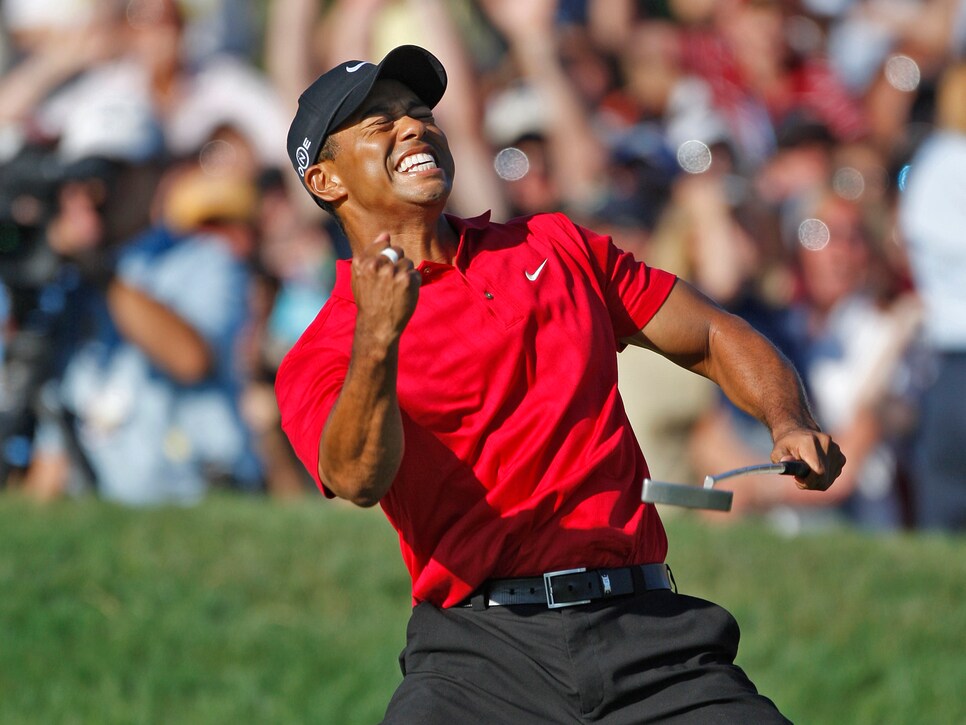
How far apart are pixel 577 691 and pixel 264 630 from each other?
3.73 m

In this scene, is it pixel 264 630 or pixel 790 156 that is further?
pixel 790 156

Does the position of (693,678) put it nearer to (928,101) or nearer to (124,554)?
(124,554)

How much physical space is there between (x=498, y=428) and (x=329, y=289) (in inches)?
218

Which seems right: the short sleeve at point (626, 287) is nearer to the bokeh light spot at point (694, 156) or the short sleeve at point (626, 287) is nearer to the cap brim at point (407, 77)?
the cap brim at point (407, 77)

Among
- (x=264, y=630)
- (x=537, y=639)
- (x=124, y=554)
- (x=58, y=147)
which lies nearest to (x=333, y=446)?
(x=537, y=639)

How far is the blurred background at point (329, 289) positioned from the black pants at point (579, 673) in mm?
3114

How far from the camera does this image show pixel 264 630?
279 inches

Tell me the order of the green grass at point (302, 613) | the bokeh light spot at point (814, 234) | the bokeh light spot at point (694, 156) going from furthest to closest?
1. the bokeh light spot at point (694, 156)
2. the bokeh light spot at point (814, 234)
3. the green grass at point (302, 613)

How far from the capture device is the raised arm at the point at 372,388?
3182 millimetres

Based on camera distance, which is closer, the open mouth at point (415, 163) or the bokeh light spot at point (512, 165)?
the open mouth at point (415, 163)

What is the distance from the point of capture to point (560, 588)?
3625 millimetres

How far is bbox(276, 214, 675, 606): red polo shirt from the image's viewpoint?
12.0ft

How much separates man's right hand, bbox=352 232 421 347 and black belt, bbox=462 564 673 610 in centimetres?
78

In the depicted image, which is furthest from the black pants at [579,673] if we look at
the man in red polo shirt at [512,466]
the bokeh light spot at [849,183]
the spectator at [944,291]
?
the bokeh light spot at [849,183]
